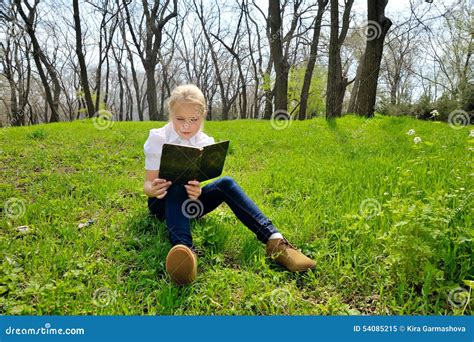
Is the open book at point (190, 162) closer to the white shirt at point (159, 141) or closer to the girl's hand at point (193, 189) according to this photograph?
the girl's hand at point (193, 189)

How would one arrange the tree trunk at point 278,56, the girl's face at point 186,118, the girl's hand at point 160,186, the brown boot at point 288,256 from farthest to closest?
the tree trunk at point 278,56 < the girl's face at point 186,118 < the girl's hand at point 160,186 < the brown boot at point 288,256

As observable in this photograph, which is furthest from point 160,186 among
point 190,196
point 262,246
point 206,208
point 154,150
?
point 262,246

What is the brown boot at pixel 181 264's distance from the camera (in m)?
1.93

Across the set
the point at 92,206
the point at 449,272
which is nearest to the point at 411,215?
the point at 449,272

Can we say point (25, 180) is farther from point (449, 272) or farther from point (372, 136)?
point (372, 136)

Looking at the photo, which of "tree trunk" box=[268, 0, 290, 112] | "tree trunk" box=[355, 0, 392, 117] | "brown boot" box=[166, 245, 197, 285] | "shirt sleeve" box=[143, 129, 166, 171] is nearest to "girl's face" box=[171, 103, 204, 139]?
"shirt sleeve" box=[143, 129, 166, 171]

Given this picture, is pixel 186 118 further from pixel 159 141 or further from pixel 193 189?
pixel 193 189

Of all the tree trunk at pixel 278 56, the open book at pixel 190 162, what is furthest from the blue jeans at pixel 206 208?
the tree trunk at pixel 278 56

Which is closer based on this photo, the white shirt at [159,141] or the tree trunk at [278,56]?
the white shirt at [159,141]

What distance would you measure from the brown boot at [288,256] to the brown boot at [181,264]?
571mm

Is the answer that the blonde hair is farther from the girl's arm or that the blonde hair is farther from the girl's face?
the girl's arm

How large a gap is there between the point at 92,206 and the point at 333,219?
2.30 m

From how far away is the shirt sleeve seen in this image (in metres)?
2.53

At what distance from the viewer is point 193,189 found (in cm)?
242
